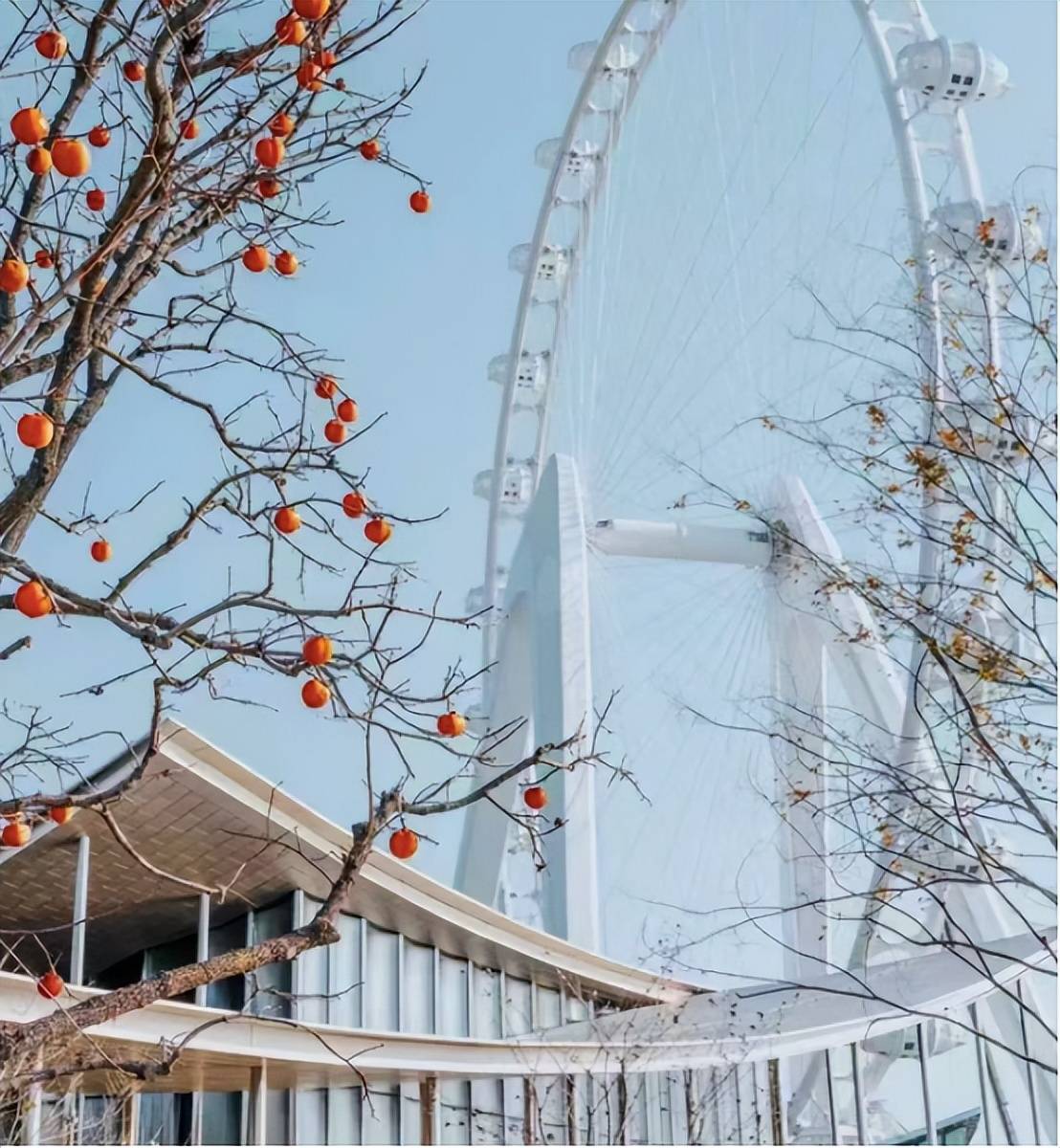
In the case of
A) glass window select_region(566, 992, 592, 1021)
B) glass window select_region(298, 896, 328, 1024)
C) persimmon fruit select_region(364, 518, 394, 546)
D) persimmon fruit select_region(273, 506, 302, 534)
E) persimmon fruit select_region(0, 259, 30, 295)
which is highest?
glass window select_region(566, 992, 592, 1021)

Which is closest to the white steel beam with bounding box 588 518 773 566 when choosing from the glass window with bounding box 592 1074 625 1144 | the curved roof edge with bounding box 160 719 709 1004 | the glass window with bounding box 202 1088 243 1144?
the curved roof edge with bounding box 160 719 709 1004

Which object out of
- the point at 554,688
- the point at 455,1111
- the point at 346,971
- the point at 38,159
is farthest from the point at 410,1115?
the point at 38,159

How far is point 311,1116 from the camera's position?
1416cm

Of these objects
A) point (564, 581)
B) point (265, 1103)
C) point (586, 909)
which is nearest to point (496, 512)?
point (564, 581)

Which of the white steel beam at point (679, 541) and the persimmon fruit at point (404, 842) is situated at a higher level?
the white steel beam at point (679, 541)

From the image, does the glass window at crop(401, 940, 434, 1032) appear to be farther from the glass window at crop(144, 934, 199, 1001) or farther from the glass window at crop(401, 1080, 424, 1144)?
the glass window at crop(144, 934, 199, 1001)

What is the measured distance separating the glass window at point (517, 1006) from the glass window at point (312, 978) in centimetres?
289

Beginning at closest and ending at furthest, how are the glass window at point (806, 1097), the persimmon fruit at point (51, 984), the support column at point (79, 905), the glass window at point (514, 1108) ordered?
1. the persimmon fruit at point (51, 984)
2. the support column at point (79, 905)
3. the glass window at point (514, 1108)
4. the glass window at point (806, 1097)

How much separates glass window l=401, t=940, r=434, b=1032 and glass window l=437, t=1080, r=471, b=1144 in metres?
0.82

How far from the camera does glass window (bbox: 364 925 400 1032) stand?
14.8 meters

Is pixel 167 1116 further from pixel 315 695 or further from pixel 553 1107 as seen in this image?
pixel 315 695

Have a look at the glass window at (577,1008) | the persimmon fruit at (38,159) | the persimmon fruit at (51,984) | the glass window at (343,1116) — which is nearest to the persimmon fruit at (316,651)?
the persimmon fruit at (51,984)

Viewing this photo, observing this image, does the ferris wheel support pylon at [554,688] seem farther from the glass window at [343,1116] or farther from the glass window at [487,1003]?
the glass window at [343,1116]

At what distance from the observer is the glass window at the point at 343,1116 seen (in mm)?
14375
